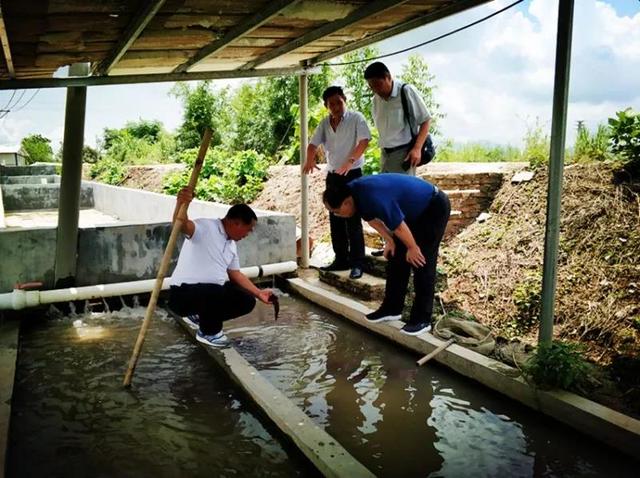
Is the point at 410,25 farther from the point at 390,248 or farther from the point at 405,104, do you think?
the point at 390,248

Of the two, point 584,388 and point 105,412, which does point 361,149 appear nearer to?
point 584,388

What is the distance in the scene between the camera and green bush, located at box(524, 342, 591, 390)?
349 cm

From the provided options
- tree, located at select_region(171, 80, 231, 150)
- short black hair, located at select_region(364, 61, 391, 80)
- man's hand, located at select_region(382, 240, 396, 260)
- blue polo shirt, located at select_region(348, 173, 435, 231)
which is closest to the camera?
blue polo shirt, located at select_region(348, 173, 435, 231)

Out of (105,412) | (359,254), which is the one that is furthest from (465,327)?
(105,412)

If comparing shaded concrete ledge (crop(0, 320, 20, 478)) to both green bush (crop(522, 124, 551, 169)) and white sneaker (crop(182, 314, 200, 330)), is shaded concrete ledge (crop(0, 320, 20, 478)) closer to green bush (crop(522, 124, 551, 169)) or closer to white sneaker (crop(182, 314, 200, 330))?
white sneaker (crop(182, 314, 200, 330))

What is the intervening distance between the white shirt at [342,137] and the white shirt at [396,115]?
0.37 meters

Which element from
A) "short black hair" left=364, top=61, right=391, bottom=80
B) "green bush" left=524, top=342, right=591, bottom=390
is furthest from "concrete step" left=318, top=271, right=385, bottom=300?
"green bush" left=524, top=342, right=591, bottom=390

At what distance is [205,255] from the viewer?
175 inches

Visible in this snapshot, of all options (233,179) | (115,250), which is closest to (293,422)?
(115,250)

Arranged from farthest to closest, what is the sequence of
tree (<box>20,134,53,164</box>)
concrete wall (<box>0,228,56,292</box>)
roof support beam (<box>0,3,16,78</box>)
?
tree (<box>20,134,53,164</box>) → concrete wall (<box>0,228,56,292</box>) → roof support beam (<box>0,3,16,78</box>)

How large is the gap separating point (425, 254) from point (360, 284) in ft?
5.41

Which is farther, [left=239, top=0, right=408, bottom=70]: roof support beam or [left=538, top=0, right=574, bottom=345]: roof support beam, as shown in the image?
[left=239, top=0, right=408, bottom=70]: roof support beam

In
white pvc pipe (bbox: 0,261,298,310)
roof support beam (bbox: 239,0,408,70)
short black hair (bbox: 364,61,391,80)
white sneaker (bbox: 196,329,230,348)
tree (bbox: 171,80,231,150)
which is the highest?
tree (bbox: 171,80,231,150)

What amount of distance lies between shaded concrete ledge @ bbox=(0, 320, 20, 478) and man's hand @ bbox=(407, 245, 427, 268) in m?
2.98
